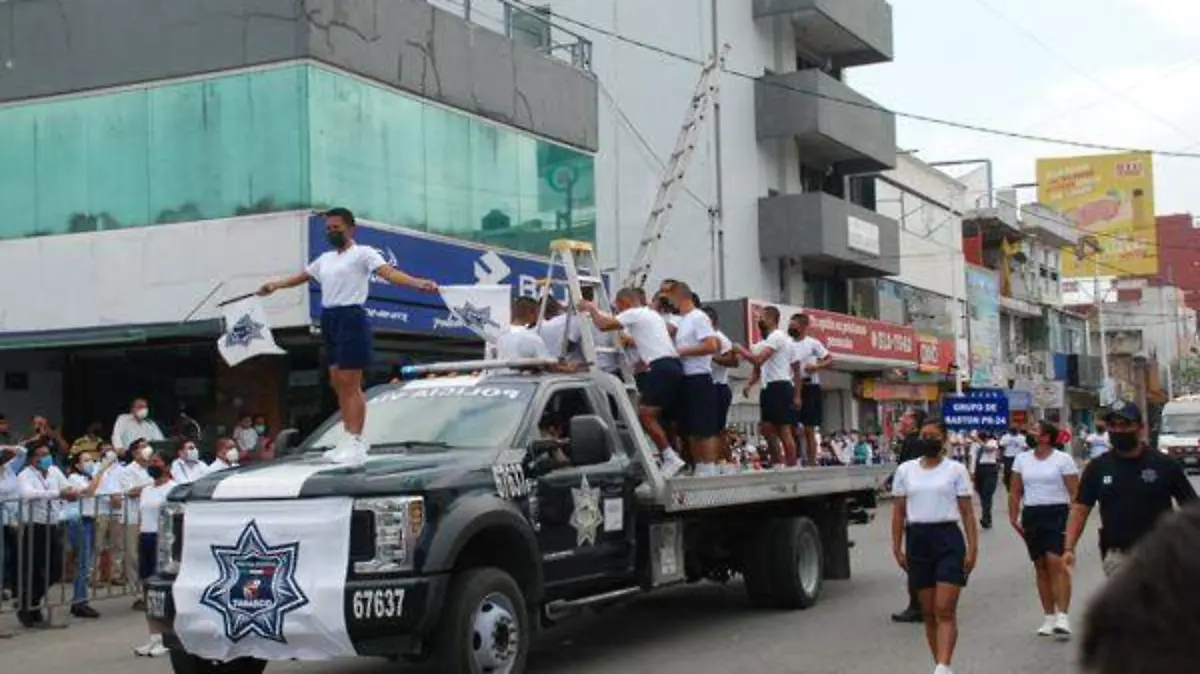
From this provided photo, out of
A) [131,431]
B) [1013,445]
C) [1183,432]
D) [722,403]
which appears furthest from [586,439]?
[1183,432]

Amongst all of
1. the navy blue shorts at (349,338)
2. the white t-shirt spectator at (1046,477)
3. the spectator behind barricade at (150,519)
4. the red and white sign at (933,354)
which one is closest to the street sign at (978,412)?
the red and white sign at (933,354)

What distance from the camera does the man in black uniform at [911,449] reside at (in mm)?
11156

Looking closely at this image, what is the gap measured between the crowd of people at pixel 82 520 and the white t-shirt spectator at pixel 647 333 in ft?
11.6

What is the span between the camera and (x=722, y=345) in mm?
11508

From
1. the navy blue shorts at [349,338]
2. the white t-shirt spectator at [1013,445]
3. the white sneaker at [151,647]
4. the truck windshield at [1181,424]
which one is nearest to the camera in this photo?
the navy blue shorts at [349,338]

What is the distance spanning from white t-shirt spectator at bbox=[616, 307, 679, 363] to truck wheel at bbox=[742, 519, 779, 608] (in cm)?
190

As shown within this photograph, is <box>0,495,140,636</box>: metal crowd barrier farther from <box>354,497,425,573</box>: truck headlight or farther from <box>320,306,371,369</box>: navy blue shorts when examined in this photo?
<box>354,497,425,573</box>: truck headlight

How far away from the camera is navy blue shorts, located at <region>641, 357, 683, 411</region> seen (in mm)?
10984

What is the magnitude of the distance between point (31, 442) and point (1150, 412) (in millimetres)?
75097

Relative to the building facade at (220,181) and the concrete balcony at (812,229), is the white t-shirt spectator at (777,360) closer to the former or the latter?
the building facade at (220,181)

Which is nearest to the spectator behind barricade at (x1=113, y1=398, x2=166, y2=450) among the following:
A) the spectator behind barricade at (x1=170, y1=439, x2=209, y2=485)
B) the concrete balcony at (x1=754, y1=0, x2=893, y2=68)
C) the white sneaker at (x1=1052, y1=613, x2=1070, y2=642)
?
the spectator behind barricade at (x1=170, y1=439, x2=209, y2=485)

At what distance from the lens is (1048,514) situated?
33.6ft

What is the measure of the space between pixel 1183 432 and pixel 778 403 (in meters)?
30.1

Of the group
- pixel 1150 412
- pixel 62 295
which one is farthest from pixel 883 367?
pixel 1150 412
